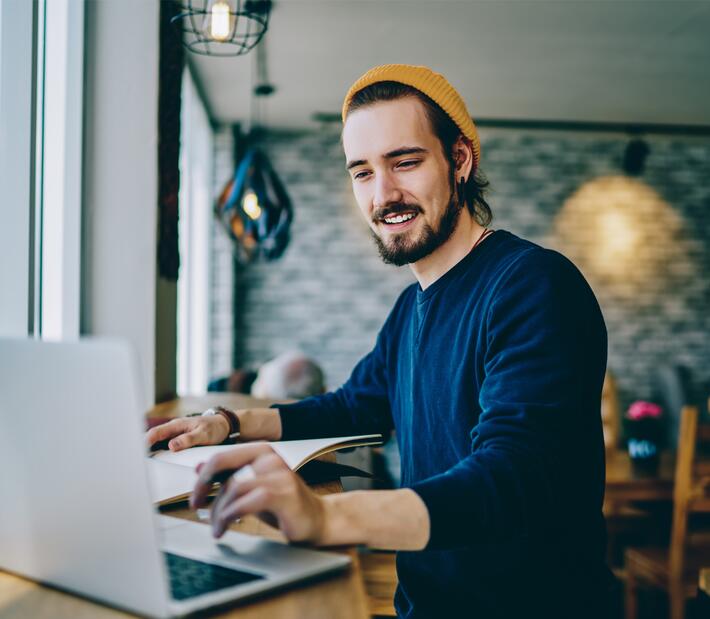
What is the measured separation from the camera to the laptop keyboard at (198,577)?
613 mm

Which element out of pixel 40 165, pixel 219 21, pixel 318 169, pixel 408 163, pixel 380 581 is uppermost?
pixel 318 169

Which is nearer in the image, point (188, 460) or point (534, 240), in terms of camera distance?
point (188, 460)

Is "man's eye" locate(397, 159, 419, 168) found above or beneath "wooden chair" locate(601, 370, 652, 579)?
above

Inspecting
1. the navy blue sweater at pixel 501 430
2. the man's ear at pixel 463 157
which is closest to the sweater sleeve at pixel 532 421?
the navy blue sweater at pixel 501 430

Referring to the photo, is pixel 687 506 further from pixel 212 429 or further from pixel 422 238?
pixel 212 429

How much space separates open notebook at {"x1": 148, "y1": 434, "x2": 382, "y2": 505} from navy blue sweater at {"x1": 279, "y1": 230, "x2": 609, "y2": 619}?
0.51 ft

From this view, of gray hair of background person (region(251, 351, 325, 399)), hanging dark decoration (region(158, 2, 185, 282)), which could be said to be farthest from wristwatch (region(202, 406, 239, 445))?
gray hair of background person (region(251, 351, 325, 399))

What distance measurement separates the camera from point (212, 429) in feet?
3.83

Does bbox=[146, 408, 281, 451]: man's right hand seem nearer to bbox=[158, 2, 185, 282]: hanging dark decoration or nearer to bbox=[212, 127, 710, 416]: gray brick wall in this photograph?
bbox=[158, 2, 185, 282]: hanging dark decoration

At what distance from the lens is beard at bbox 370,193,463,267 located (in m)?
1.22

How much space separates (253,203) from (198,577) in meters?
2.84

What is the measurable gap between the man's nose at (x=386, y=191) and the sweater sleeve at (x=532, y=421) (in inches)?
10.6

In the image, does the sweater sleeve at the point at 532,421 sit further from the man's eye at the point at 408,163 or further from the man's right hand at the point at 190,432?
the man's right hand at the point at 190,432

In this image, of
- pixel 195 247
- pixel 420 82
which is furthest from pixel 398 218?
pixel 195 247
